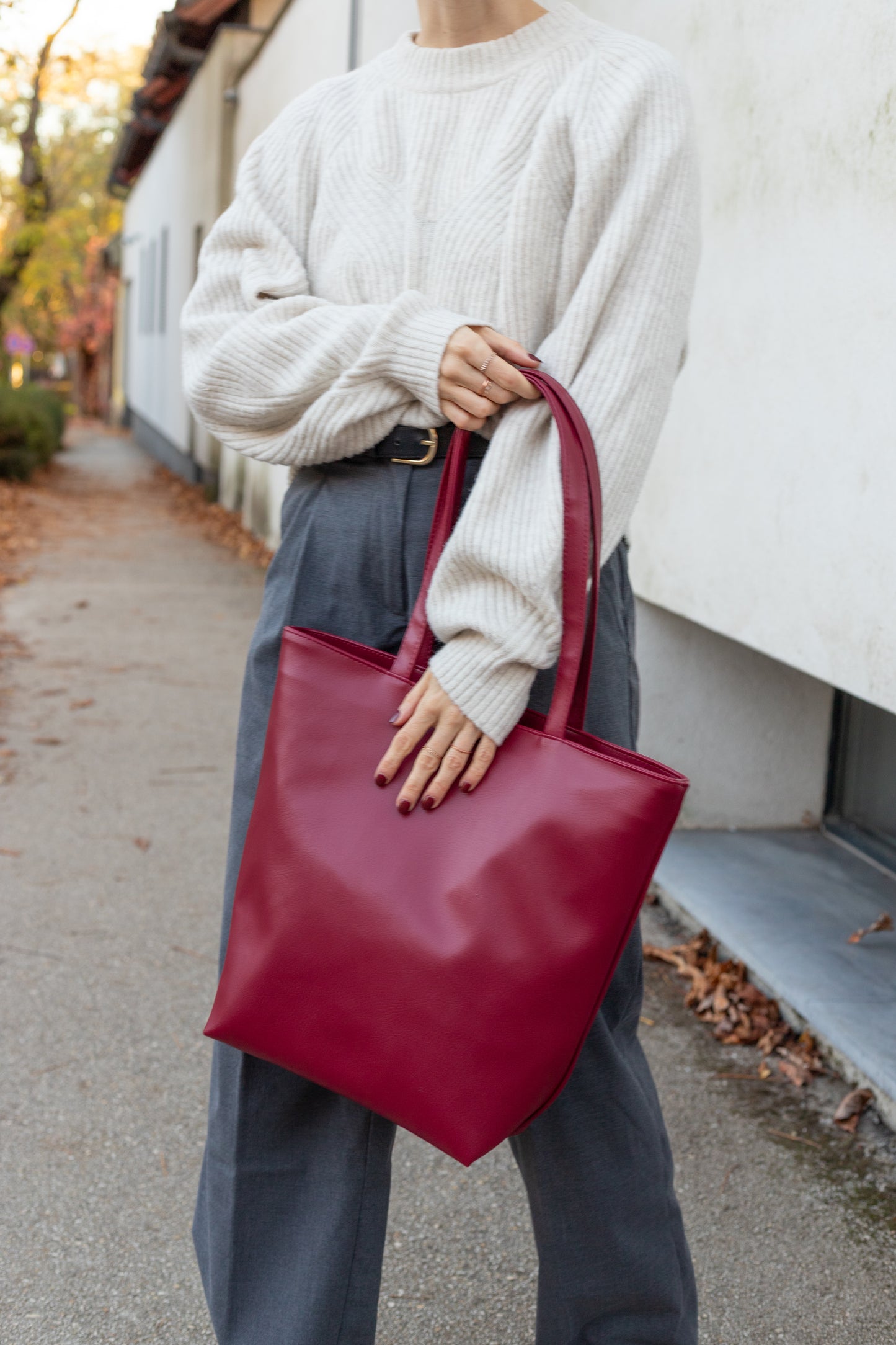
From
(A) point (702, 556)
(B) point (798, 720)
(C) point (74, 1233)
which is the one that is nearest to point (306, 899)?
(C) point (74, 1233)

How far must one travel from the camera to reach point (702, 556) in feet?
11.6

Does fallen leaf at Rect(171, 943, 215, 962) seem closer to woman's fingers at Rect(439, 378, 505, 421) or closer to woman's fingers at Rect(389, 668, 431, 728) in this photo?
woman's fingers at Rect(389, 668, 431, 728)

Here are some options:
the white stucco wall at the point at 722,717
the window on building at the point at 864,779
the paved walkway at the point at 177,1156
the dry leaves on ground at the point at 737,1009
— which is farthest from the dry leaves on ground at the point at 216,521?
the dry leaves on ground at the point at 737,1009

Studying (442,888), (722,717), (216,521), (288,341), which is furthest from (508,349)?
(216,521)

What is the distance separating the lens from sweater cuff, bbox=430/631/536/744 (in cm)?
137

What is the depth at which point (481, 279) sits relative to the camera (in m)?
1.51

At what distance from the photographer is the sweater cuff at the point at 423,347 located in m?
1.44

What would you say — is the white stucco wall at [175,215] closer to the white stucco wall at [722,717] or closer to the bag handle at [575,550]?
the white stucco wall at [722,717]

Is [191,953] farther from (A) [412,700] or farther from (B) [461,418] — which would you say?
(B) [461,418]

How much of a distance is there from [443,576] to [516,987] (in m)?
0.46

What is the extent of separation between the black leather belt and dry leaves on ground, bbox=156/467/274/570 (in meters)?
8.05

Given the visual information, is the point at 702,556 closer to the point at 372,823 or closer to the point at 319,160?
the point at 319,160

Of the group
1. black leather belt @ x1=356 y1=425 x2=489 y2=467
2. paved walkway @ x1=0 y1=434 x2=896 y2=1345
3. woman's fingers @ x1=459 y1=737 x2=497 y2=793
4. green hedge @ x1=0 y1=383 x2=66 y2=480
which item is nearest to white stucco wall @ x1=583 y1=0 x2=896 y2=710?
paved walkway @ x1=0 y1=434 x2=896 y2=1345

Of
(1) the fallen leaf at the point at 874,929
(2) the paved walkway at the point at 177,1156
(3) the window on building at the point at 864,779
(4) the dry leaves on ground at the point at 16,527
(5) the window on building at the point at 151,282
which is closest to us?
(2) the paved walkway at the point at 177,1156
